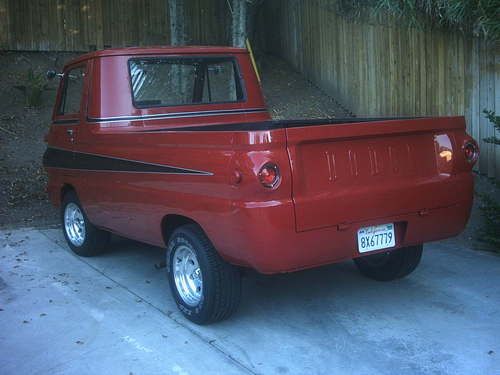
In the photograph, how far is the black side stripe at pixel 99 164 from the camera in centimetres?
472

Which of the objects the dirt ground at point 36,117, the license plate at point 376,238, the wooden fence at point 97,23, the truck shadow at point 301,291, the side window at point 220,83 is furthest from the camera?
the wooden fence at point 97,23

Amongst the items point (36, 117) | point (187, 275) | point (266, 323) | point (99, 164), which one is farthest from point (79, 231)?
point (36, 117)

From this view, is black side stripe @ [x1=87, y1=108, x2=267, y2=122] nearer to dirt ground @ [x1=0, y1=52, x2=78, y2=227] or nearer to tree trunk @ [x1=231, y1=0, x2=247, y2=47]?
dirt ground @ [x1=0, y1=52, x2=78, y2=227]

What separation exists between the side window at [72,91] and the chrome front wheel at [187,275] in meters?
2.20

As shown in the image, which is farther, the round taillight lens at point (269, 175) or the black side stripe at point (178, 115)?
the black side stripe at point (178, 115)

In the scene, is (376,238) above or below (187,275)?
above

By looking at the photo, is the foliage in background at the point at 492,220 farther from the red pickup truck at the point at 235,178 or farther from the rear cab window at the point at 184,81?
the rear cab window at the point at 184,81

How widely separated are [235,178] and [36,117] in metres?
9.19

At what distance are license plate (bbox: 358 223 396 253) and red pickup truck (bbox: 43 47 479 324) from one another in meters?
0.01

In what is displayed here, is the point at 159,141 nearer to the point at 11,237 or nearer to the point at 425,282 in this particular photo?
the point at 425,282

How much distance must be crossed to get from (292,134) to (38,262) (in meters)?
3.62

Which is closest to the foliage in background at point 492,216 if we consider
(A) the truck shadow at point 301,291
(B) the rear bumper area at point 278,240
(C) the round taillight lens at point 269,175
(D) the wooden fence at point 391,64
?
(A) the truck shadow at point 301,291

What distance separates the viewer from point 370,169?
14.4ft

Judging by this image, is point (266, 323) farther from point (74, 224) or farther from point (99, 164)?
point (74, 224)
